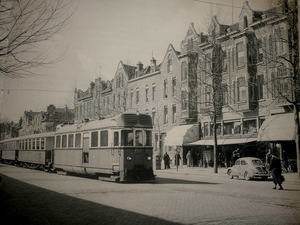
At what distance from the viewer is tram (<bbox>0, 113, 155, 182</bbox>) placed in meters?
12.8

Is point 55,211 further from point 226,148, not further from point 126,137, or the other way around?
point 226,148

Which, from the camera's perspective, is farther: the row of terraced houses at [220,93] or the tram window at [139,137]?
the row of terraced houses at [220,93]

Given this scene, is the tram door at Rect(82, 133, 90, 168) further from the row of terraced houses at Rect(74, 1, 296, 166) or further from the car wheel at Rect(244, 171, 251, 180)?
the car wheel at Rect(244, 171, 251, 180)

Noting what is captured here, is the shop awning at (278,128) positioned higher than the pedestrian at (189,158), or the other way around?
the shop awning at (278,128)

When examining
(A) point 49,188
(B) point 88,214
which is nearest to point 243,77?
(A) point 49,188

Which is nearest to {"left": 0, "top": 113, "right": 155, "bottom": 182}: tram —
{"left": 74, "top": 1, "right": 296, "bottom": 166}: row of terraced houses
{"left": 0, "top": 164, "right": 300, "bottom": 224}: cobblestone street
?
{"left": 0, "top": 164, "right": 300, "bottom": 224}: cobblestone street

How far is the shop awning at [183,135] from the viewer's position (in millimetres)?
25500

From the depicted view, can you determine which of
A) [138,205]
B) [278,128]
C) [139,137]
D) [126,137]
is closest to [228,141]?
[278,128]

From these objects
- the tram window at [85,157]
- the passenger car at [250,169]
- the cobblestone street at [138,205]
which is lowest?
the cobblestone street at [138,205]

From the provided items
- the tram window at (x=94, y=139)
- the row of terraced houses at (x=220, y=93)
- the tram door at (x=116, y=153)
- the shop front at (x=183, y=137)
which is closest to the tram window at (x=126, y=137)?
the tram door at (x=116, y=153)

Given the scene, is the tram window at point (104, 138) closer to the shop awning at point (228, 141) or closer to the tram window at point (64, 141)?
the tram window at point (64, 141)

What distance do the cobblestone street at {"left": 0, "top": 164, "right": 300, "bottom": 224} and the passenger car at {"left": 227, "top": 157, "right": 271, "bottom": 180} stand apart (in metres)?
3.82

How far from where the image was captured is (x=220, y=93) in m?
22.1

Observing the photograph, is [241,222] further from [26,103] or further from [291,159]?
[291,159]
